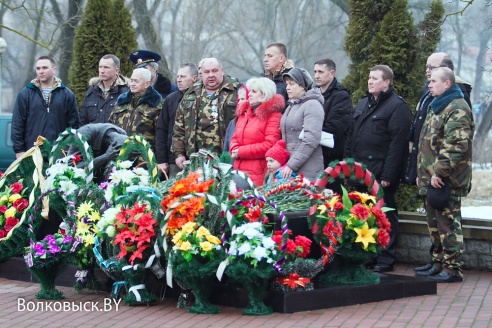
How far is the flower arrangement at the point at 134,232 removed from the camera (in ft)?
26.4

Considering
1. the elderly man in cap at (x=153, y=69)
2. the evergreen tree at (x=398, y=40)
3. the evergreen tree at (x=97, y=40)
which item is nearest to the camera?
the evergreen tree at (x=398, y=40)

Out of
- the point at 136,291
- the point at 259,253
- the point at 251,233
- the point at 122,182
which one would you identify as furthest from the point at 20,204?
the point at 259,253

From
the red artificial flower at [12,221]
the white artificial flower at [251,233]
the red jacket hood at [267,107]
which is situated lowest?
the red artificial flower at [12,221]

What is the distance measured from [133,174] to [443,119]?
3053 mm

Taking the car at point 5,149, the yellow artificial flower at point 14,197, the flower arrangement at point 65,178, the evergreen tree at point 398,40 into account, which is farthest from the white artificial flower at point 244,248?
the car at point 5,149

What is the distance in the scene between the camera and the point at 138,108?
38.2 feet

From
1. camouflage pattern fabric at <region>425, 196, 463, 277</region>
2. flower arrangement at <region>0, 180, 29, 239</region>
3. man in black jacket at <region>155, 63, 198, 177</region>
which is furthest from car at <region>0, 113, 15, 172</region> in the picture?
camouflage pattern fabric at <region>425, 196, 463, 277</region>

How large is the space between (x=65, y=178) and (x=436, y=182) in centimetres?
359

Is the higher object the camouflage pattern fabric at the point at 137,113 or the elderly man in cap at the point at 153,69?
the elderly man in cap at the point at 153,69

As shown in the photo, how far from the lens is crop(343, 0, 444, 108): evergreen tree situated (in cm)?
1195

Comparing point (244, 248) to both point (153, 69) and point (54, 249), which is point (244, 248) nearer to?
point (54, 249)

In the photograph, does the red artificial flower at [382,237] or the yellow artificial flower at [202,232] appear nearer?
the yellow artificial flower at [202,232]

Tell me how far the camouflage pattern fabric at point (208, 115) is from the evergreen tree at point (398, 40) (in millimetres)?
2128

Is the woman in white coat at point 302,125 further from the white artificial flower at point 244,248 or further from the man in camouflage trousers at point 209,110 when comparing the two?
the white artificial flower at point 244,248
